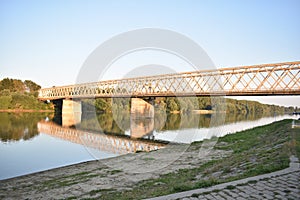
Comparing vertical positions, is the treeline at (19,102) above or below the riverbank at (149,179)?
above

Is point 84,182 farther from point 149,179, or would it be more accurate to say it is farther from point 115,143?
point 115,143

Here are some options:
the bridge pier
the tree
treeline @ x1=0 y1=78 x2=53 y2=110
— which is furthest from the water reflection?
the tree

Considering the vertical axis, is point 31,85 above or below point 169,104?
above

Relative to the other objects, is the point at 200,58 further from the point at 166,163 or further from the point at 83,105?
the point at 83,105

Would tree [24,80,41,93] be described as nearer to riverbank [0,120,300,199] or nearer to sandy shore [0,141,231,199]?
sandy shore [0,141,231,199]

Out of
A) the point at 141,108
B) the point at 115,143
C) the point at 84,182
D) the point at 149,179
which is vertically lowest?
the point at 115,143

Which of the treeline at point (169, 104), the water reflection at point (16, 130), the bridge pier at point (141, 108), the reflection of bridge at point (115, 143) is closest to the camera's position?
the reflection of bridge at point (115, 143)

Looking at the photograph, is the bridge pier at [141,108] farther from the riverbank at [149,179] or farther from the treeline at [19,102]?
the riverbank at [149,179]

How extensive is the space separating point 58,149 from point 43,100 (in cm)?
8104

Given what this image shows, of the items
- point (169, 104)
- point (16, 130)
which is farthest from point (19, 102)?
point (16, 130)

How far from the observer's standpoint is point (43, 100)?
9750 cm

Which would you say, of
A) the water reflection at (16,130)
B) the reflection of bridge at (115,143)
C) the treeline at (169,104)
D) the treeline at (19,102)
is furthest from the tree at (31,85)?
the reflection of bridge at (115,143)

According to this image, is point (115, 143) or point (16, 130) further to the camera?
→ point (16, 130)

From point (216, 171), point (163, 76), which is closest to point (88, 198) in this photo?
point (216, 171)
